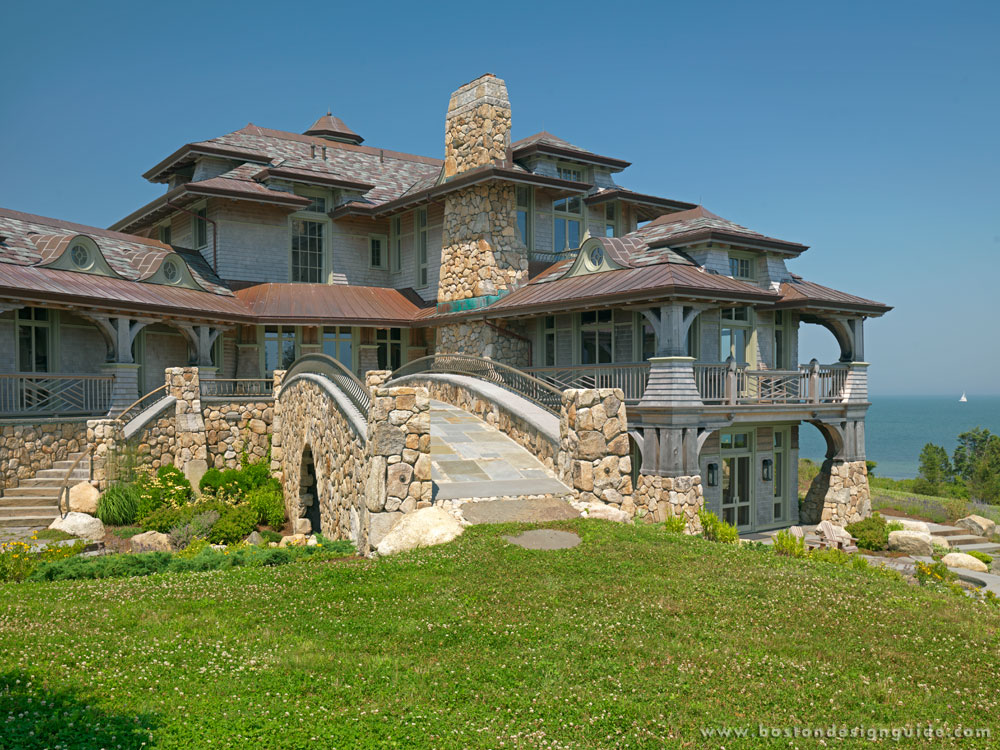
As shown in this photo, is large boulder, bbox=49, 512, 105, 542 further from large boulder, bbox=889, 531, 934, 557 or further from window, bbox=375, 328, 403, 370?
large boulder, bbox=889, 531, 934, 557

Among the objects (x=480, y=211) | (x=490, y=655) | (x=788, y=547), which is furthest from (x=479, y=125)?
(x=490, y=655)

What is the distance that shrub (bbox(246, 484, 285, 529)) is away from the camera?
795 inches

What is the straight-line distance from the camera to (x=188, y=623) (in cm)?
777

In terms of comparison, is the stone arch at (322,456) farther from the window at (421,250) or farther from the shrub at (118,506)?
the window at (421,250)

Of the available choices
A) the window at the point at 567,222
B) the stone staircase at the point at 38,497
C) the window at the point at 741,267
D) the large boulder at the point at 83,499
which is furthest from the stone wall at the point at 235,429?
the window at the point at 741,267

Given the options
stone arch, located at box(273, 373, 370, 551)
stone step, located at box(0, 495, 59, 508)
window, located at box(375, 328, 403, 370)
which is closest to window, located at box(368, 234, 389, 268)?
window, located at box(375, 328, 403, 370)

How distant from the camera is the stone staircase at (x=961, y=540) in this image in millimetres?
22359

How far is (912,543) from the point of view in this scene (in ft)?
68.2

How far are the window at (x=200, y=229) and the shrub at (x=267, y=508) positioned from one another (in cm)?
1093

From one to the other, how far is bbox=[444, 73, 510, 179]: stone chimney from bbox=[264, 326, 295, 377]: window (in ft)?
25.3

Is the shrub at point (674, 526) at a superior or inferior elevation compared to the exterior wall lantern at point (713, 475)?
superior

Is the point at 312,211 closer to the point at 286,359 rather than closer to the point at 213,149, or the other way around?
the point at 213,149

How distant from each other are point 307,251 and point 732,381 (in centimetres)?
1576

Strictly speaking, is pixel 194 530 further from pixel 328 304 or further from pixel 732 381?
pixel 732 381
